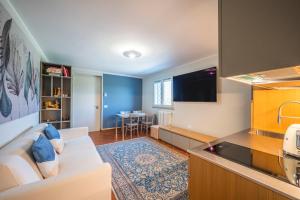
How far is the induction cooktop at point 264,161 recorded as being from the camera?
2.55ft

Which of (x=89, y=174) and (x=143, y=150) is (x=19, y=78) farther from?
(x=143, y=150)

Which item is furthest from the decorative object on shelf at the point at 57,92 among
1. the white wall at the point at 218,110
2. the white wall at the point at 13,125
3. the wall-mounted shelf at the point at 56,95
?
the white wall at the point at 218,110

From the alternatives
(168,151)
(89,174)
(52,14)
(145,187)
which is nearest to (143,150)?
(168,151)

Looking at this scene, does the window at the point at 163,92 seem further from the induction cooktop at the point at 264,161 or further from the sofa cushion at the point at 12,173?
the sofa cushion at the point at 12,173

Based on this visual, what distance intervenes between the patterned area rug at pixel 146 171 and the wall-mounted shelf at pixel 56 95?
133cm

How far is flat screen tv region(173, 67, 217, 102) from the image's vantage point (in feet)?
9.56

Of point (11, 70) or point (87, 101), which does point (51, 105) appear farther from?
point (11, 70)

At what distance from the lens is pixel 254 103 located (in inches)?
67.1

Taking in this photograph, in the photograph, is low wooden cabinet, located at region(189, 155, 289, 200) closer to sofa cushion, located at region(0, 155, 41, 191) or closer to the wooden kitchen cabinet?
the wooden kitchen cabinet

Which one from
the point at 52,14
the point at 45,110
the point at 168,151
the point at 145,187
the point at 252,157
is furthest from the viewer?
the point at 45,110

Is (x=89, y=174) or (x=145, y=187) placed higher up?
(x=89, y=174)

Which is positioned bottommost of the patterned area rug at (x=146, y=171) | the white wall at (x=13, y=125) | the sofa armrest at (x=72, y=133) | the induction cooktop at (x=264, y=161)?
the patterned area rug at (x=146, y=171)

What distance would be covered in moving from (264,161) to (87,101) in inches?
197

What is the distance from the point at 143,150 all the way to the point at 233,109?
2200 millimetres
